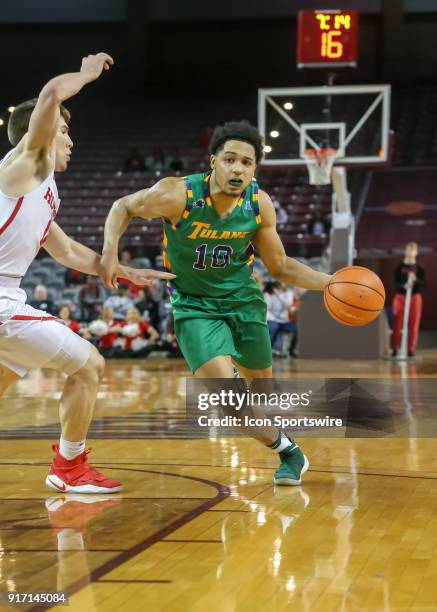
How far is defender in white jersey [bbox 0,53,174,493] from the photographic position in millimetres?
4309

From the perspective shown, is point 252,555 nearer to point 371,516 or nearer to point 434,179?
point 371,516

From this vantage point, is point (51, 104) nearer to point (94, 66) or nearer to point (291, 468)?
point (94, 66)

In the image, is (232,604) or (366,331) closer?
(232,604)

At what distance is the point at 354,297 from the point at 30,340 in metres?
1.83

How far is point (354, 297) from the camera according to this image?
5.43 meters

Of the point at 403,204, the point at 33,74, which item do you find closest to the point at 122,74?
the point at 33,74

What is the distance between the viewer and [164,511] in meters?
4.57

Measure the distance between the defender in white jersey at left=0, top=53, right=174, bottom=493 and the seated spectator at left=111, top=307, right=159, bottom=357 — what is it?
10856mm

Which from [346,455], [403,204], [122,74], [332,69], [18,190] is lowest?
[346,455]

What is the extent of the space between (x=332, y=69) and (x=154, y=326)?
5549 millimetres

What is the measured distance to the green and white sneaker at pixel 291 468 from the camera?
5.29m

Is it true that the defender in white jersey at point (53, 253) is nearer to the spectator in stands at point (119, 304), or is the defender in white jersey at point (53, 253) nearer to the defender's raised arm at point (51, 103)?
the defender's raised arm at point (51, 103)

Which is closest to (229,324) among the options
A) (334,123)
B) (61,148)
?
(61,148)

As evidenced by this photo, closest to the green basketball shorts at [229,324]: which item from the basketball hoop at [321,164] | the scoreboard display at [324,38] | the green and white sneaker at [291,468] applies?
the green and white sneaker at [291,468]
